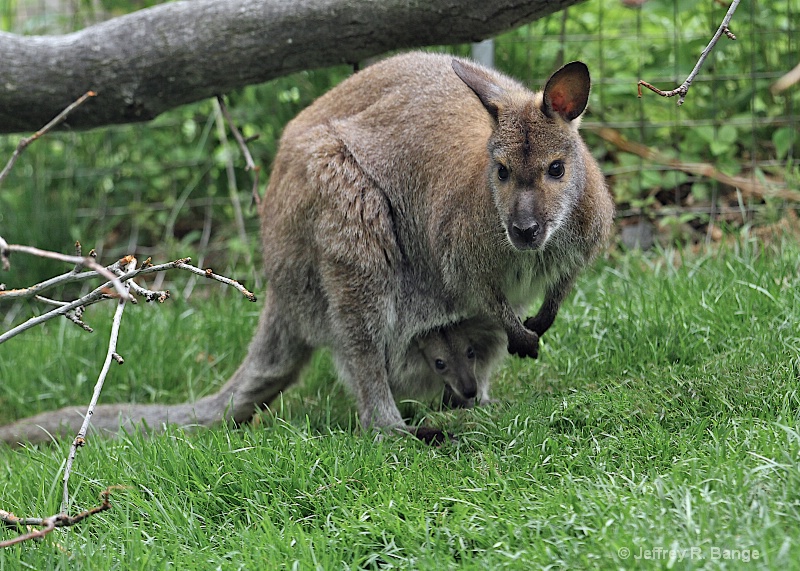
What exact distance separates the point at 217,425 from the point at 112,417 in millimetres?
530

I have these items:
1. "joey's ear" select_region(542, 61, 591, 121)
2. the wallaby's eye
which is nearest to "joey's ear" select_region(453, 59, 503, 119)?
"joey's ear" select_region(542, 61, 591, 121)

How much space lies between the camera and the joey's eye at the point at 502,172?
3812 mm

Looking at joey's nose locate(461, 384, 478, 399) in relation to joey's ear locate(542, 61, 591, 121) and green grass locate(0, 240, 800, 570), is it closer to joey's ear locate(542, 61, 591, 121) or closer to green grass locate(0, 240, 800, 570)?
green grass locate(0, 240, 800, 570)

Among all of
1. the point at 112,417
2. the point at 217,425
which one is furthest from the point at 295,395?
the point at 112,417

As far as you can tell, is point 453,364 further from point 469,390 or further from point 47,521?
point 47,521

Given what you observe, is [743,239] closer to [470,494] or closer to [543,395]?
[543,395]

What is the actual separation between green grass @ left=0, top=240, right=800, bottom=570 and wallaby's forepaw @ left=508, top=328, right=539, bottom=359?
8.2 inches

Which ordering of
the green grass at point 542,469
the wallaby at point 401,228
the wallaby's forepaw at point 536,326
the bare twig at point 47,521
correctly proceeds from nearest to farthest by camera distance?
the bare twig at point 47,521, the green grass at point 542,469, the wallaby at point 401,228, the wallaby's forepaw at point 536,326

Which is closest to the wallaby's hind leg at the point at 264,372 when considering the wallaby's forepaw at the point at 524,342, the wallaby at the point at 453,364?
the wallaby at the point at 453,364

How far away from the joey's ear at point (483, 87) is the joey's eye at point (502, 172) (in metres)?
0.21

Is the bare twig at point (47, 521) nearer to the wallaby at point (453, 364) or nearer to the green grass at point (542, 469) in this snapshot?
the green grass at point (542, 469)

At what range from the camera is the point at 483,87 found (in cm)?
390

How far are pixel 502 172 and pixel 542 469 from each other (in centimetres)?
116

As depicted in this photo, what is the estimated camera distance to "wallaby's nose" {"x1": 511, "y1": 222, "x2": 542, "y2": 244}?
364cm
